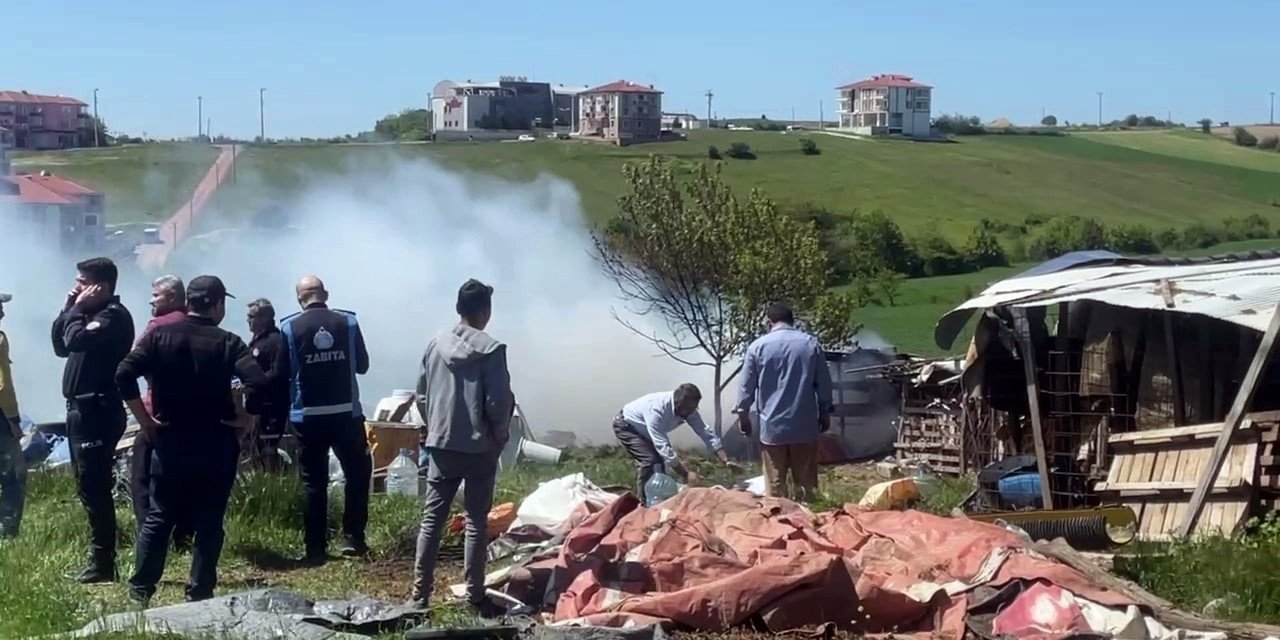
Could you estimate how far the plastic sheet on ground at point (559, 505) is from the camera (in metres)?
9.93

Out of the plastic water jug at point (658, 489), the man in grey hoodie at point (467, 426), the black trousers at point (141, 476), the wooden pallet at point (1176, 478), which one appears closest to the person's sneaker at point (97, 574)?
the black trousers at point (141, 476)

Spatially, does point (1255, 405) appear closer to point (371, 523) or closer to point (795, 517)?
point (795, 517)

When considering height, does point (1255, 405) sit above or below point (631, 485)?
above

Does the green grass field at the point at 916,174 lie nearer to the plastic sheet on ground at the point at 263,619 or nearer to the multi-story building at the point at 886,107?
the multi-story building at the point at 886,107

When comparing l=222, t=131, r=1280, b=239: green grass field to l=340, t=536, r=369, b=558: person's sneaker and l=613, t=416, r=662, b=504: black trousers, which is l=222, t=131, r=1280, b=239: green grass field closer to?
l=613, t=416, r=662, b=504: black trousers

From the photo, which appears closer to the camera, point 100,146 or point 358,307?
point 358,307

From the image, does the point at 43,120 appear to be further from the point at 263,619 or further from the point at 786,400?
the point at 263,619

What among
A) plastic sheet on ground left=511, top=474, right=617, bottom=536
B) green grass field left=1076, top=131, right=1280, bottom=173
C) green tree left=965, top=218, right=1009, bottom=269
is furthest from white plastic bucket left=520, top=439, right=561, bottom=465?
green grass field left=1076, top=131, right=1280, bottom=173

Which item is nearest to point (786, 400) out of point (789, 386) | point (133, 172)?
point (789, 386)

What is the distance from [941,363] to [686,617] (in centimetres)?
1571

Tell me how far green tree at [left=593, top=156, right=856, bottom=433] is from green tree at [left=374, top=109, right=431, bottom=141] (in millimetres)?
58472

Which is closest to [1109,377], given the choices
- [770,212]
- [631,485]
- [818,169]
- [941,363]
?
[631,485]

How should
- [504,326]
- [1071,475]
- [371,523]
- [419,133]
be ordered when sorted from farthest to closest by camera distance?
[419,133] → [504,326] → [1071,475] → [371,523]

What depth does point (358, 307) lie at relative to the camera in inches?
1508
